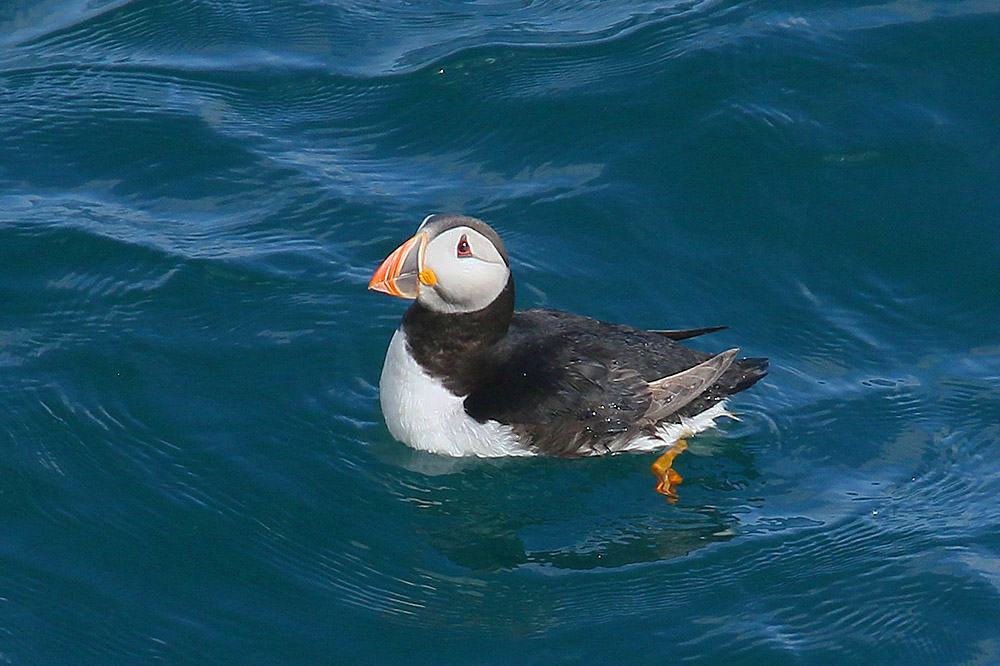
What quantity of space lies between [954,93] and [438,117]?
3.60 metres

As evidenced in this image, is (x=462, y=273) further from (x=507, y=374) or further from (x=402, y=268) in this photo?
(x=507, y=374)

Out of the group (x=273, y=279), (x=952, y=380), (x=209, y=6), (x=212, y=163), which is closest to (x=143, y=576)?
(x=273, y=279)

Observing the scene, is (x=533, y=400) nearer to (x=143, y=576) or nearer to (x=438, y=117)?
(x=143, y=576)

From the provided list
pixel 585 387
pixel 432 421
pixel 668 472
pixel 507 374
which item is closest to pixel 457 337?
pixel 507 374

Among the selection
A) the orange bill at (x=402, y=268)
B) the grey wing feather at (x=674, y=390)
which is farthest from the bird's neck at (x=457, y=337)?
the grey wing feather at (x=674, y=390)

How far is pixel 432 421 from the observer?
6.78m

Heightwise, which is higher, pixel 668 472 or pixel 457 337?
pixel 457 337

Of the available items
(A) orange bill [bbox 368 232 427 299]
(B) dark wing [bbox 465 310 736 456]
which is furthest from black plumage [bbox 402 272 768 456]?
(A) orange bill [bbox 368 232 427 299]

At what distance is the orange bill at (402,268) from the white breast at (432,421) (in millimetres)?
447

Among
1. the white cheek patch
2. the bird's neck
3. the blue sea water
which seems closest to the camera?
the blue sea water

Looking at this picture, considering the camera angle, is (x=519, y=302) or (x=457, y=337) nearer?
(x=457, y=337)

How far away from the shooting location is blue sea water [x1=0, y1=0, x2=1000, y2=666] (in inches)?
233

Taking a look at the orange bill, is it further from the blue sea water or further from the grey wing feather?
the grey wing feather

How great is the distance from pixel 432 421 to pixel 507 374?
0.43 m
